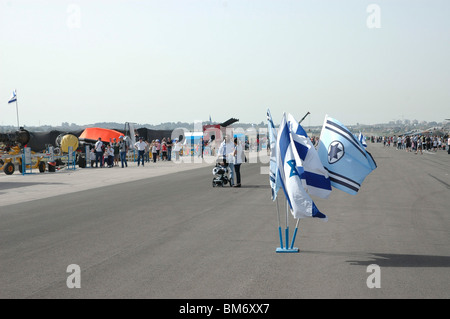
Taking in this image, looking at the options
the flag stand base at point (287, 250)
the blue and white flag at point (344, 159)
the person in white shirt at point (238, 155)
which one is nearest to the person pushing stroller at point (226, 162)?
the person in white shirt at point (238, 155)

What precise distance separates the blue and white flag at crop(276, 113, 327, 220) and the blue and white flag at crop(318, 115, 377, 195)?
0.57 m

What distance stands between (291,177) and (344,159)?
91 centimetres

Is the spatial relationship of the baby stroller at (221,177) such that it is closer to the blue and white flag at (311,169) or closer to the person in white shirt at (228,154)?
the person in white shirt at (228,154)

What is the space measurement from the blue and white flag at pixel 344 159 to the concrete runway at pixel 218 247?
1.08 metres

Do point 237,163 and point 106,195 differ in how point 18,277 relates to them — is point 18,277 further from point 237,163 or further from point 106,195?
point 237,163

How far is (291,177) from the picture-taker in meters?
7.50

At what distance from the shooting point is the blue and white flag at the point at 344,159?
7793mm

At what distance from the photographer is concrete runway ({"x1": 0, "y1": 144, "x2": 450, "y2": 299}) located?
6074 millimetres

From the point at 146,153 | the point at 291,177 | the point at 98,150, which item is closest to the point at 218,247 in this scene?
the point at 291,177

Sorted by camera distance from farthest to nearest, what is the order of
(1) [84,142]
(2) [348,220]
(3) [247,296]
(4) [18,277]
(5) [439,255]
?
1. (1) [84,142]
2. (2) [348,220]
3. (5) [439,255]
4. (4) [18,277]
5. (3) [247,296]

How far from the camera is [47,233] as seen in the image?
9.79 metres

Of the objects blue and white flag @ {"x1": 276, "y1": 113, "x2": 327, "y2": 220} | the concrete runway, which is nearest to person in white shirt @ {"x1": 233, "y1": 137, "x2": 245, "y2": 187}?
the concrete runway
